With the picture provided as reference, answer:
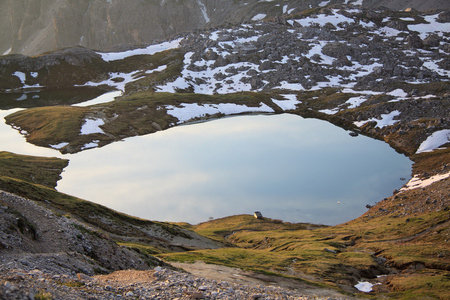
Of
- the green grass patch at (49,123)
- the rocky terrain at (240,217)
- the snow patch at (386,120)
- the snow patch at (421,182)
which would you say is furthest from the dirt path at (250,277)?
the snow patch at (386,120)

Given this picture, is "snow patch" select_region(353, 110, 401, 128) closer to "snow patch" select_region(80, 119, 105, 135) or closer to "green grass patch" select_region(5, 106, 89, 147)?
"snow patch" select_region(80, 119, 105, 135)

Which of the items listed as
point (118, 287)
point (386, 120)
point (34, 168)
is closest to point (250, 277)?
point (118, 287)

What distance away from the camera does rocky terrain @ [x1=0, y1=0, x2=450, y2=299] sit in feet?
80.1

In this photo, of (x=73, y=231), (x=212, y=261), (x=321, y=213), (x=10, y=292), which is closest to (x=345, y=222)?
(x=321, y=213)

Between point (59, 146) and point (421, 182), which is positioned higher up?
point (59, 146)

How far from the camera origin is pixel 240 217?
78.0 metres

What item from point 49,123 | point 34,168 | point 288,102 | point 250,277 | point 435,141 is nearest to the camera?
point 250,277

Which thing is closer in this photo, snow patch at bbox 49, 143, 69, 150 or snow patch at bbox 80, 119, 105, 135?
snow patch at bbox 49, 143, 69, 150

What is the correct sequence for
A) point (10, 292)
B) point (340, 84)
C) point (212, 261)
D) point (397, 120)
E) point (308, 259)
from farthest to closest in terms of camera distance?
point (340, 84) < point (397, 120) < point (308, 259) < point (212, 261) < point (10, 292)

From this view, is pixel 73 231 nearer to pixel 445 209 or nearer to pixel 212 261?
pixel 212 261

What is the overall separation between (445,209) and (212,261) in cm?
4171

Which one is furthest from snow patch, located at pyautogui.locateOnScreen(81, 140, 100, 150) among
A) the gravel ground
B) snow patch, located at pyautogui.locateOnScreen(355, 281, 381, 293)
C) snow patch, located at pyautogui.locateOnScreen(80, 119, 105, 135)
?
the gravel ground

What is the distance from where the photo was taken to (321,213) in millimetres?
77562

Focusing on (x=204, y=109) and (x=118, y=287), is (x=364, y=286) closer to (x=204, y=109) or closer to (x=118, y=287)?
(x=118, y=287)
